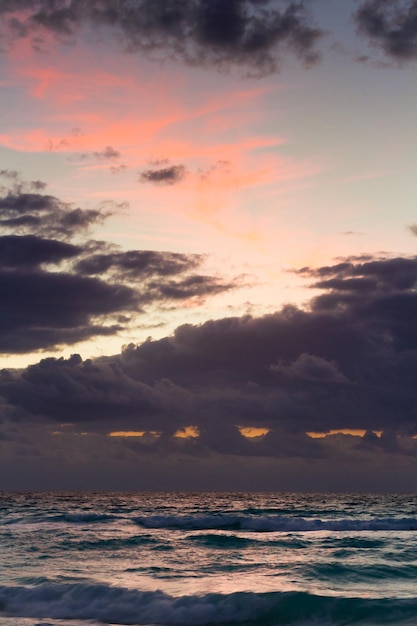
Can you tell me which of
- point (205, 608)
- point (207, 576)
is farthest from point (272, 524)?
point (205, 608)

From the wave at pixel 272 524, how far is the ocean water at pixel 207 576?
4.07 ft

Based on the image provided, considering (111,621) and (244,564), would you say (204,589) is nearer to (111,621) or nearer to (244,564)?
(111,621)

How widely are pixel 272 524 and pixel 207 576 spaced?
96.6 feet

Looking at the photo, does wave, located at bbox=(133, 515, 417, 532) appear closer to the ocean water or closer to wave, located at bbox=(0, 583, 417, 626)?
the ocean water

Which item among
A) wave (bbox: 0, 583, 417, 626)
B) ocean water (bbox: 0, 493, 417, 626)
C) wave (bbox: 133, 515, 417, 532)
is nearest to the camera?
wave (bbox: 0, 583, 417, 626)

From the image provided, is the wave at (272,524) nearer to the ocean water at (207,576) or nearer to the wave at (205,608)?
the ocean water at (207,576)

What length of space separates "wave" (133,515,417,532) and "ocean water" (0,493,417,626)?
1240mm

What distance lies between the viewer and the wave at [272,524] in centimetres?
5669

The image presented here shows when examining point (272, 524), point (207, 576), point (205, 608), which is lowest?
point (272, 524)

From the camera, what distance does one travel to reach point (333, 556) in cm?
3756

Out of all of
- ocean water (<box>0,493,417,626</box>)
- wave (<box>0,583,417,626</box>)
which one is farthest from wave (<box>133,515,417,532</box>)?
wave (<box>0,583,417,626</box>)

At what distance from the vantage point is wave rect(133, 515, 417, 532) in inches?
2232

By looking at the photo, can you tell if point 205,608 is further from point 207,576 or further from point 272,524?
point 272,524

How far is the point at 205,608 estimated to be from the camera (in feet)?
84.3
